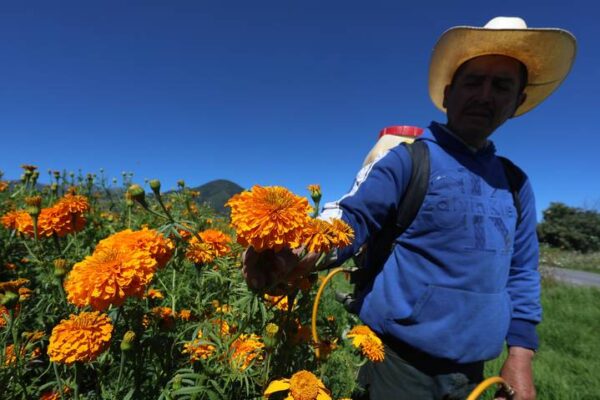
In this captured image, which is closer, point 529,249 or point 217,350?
point 217,350

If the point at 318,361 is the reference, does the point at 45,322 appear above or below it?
above

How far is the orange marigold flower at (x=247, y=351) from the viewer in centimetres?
98

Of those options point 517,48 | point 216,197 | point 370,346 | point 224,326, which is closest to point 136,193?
point 224,326

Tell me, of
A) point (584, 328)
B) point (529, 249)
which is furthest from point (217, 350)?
point (584, 328)

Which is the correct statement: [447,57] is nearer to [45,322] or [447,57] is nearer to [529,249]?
[529,249]


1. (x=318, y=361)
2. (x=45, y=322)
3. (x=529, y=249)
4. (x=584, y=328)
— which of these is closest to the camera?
(x=318, y=361)

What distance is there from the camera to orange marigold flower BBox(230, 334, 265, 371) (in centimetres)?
98

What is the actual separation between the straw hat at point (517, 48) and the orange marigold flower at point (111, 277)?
1.81 metres

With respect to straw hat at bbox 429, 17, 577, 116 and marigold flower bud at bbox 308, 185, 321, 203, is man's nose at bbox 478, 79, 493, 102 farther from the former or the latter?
marigold flower bud at bbox 308, 185, 321, 203

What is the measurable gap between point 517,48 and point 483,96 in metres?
0.35

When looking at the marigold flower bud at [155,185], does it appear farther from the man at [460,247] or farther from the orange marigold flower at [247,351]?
the man at [460,247]

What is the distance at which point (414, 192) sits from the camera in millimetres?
1549

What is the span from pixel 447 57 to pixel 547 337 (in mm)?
4420

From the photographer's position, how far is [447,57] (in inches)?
75.4
